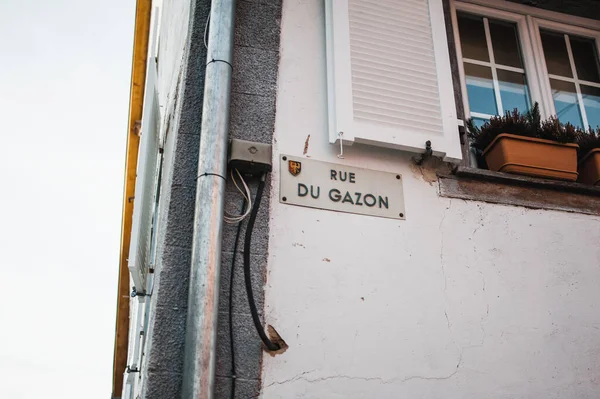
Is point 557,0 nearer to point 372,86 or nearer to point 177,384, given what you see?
point 372,86

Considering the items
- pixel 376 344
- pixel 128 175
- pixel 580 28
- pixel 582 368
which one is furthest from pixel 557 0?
pixel 128 175

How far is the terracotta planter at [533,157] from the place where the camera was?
3.75 m

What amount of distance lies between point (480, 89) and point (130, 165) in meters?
3.93

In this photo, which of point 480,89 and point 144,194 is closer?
point 144,194

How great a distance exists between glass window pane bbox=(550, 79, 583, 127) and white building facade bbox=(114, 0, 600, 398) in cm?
83

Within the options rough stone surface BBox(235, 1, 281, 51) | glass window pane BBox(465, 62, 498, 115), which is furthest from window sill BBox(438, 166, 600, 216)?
rough stone surface BBox(235, 1, 281, 51)

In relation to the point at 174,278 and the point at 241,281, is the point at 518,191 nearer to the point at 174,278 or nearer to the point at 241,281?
the point at 241,281

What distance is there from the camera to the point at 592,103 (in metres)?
4.67

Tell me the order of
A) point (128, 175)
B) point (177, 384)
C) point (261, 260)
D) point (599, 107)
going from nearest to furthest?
point (177, 384)
point (261, 260)
point (599, 107)
point (128, 175)

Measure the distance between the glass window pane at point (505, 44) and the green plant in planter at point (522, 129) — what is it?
30.0 inches

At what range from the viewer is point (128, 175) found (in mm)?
6695

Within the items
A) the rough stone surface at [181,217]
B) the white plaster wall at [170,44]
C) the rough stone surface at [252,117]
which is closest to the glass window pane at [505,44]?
the rough stone surface at [252,117]

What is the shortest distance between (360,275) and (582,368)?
1309mm

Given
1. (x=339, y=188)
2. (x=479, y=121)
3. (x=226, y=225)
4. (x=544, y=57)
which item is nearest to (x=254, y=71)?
(x=339, y=188)
